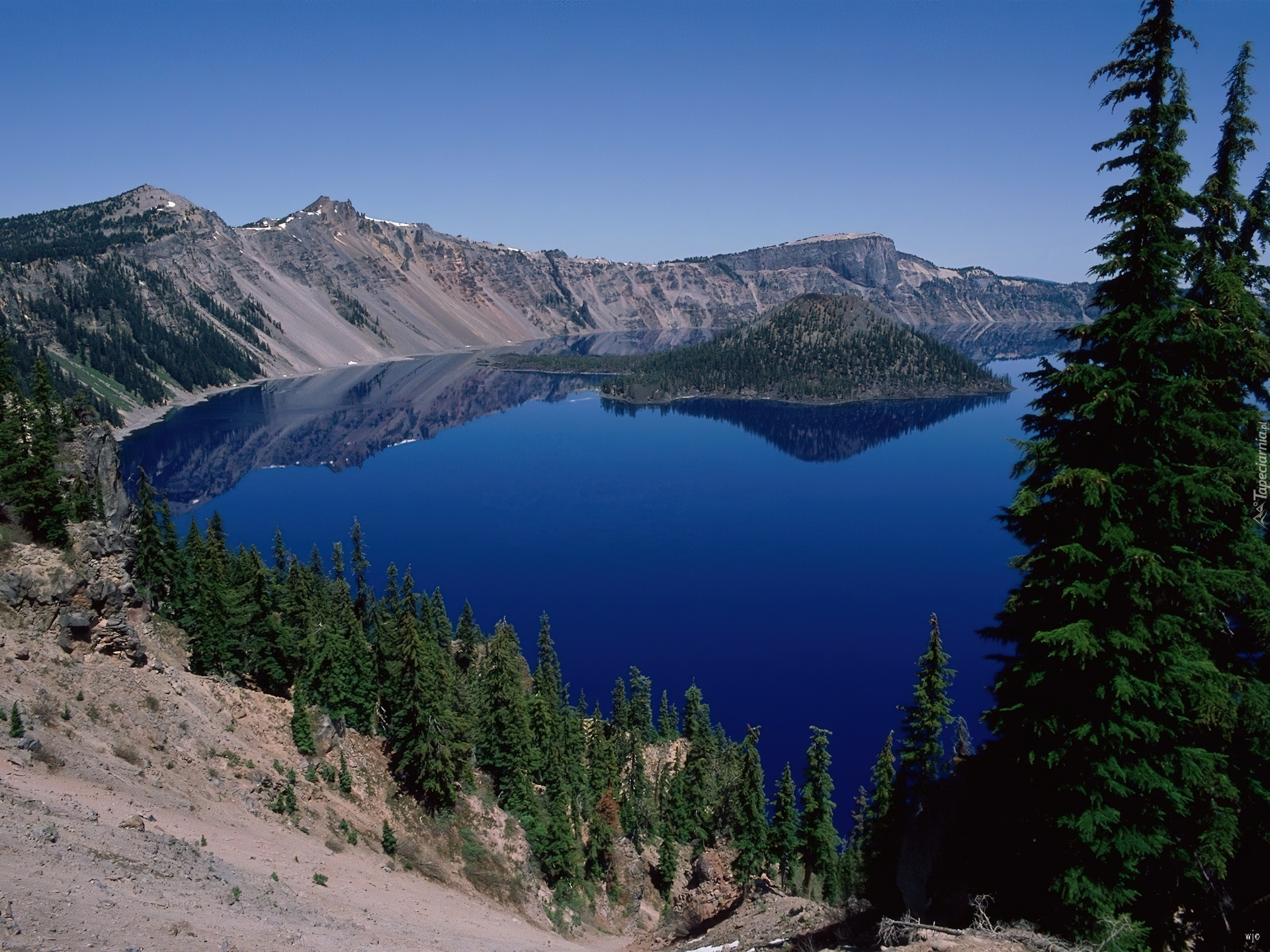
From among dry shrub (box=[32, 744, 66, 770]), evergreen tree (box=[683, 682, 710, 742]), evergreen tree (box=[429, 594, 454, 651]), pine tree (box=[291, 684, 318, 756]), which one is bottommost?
evergreen tree (box=[683, 682, 710, 742])

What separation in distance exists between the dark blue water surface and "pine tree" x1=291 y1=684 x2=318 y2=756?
40.3 m

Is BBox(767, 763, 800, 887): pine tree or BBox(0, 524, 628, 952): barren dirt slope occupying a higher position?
BBox(0, 524, 628, 952): barren dirt slope

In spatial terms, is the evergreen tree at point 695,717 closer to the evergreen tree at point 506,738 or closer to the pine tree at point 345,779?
the evergreen tree at point 506,738

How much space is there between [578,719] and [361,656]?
19.8 m

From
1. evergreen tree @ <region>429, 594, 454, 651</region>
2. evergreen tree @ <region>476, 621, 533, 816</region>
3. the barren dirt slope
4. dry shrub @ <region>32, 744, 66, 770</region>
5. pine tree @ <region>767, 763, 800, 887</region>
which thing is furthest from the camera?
evergreen tree @ <region>429, 594, 454, 651</region>

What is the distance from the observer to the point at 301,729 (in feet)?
120

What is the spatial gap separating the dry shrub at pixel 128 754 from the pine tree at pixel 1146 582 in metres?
27.7

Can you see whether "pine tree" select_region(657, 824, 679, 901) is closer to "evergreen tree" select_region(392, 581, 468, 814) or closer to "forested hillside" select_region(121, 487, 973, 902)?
"forested hillside" select_region(121, 487, 973, 902)

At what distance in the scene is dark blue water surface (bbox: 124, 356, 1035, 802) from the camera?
78.4 meters

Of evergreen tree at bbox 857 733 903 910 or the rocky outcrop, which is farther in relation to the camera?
the rocky outcrop

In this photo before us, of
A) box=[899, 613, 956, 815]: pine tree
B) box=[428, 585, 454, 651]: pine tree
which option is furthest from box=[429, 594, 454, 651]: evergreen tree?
box=[899, 613, 956, 815]: pine tree

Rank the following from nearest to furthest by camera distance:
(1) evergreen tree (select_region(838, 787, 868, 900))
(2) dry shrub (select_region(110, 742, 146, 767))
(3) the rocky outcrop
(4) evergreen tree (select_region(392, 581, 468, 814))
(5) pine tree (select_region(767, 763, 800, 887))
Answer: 1. (2) dry shrub (select_region(110, 742, 146, 767))
2. (3) the rocky outcrop
3. (1) evergreen tree (select_region(838, 787, 868, 900))
4. (4) evergreen tree (select_region(392, 581, 468, 814))
5. (5) pine tree (select_region(767, 763, 800, 887))

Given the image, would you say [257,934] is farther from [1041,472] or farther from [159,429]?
[159,429]

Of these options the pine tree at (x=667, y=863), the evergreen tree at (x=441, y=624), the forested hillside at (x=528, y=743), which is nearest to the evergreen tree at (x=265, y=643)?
the forested hillside at (x=528, y=743)
